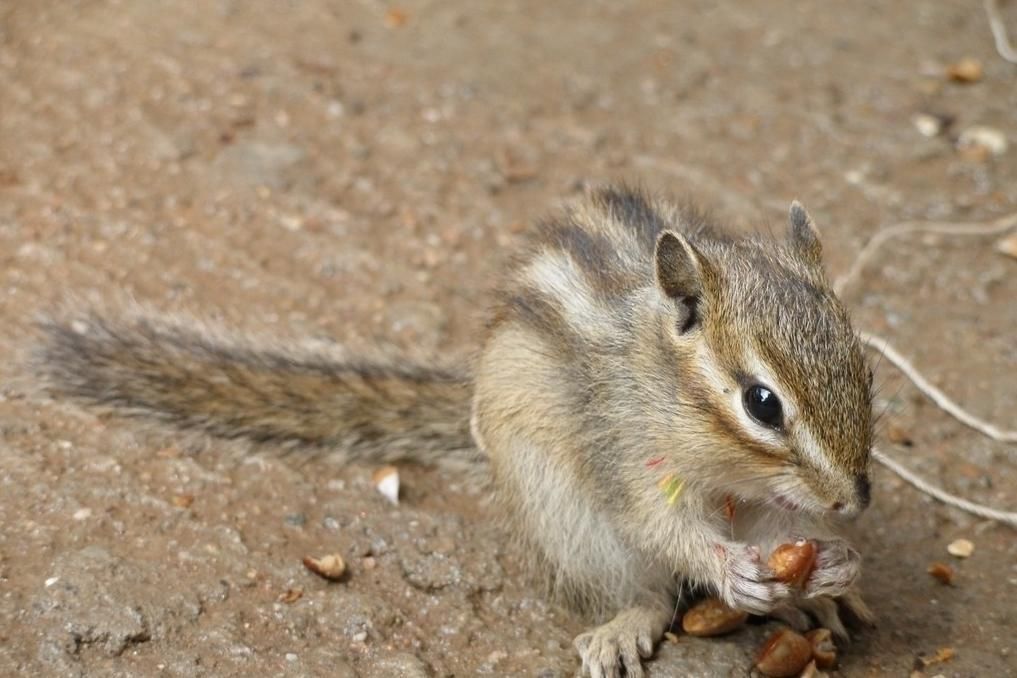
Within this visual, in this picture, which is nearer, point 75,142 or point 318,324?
point 318,324

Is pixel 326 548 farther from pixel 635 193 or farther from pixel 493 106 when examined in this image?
pixel 493 106

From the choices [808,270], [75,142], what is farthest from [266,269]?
[808,270]

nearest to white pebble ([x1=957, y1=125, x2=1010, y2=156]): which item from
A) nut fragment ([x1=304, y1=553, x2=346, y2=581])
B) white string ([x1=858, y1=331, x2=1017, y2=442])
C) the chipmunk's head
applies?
white string ([x1=858, y1=331, x2=1017, y2=442])

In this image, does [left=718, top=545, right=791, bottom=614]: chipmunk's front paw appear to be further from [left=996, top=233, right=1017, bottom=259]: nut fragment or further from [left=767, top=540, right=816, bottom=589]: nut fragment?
[left=996, top=233, right=1017, bottom=259]: nut fragment

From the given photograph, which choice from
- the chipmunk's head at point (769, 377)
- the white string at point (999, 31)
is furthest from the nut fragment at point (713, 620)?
the white string at point (999, 31)

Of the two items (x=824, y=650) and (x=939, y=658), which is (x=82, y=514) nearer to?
(x=824, y=650)

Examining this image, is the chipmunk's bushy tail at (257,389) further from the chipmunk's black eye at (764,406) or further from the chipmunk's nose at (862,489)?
the chipmunk's nose at (862,489)

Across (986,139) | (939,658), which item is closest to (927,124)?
(986,139)
